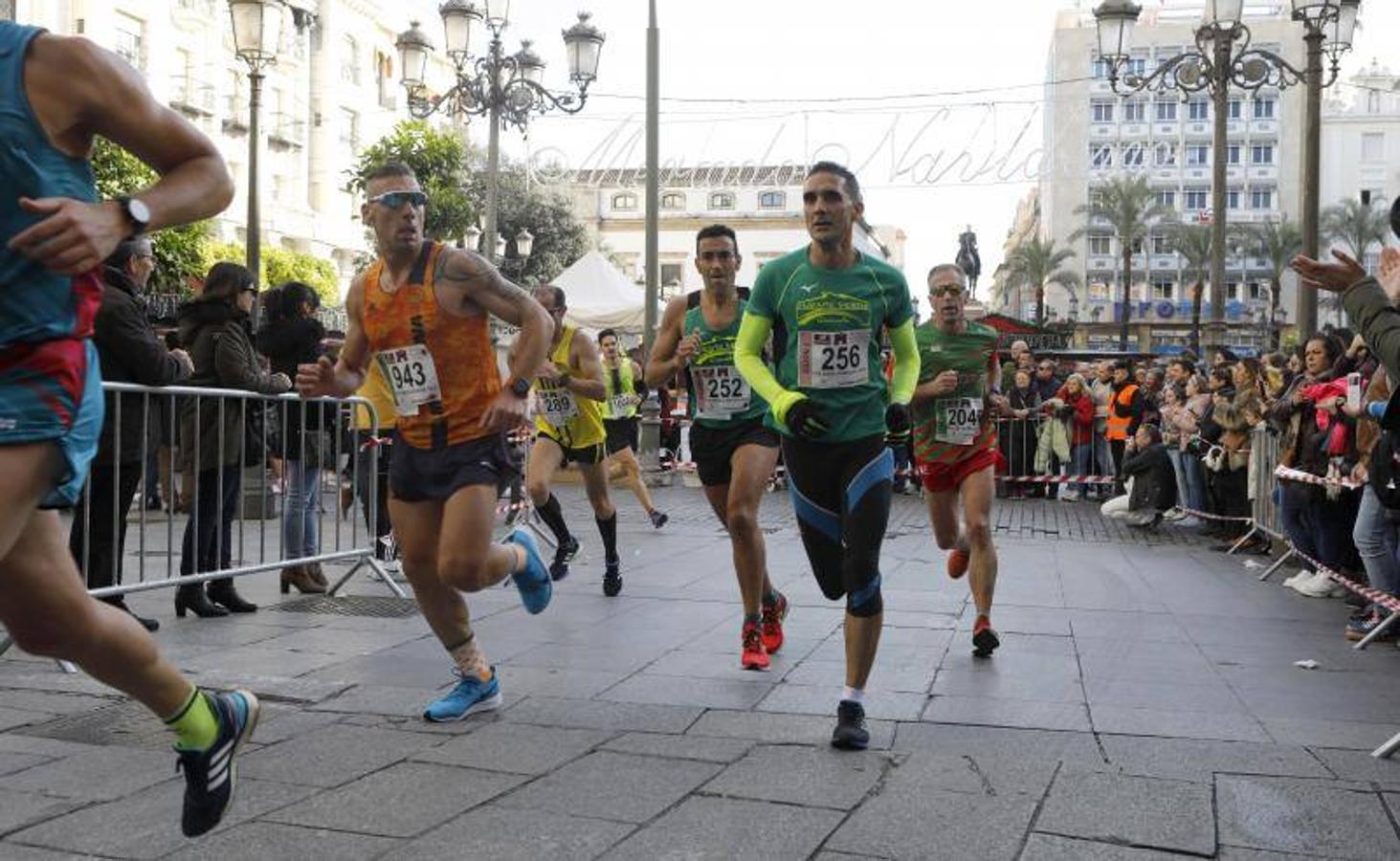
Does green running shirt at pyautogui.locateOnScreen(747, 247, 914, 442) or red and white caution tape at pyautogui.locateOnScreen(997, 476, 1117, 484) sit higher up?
green running shirt at pyautogui.locateOnScreen(747, 247, 914, 442)

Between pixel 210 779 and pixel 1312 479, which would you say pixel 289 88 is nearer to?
pixel 1312 479

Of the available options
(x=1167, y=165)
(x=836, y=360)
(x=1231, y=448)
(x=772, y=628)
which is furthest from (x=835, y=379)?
(x=1167, y=165)

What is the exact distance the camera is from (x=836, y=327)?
203 inches

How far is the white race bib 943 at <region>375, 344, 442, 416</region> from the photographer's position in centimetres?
495

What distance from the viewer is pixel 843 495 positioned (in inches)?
196

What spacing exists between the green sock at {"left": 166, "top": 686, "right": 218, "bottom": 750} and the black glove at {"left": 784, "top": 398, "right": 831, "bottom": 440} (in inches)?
92.4

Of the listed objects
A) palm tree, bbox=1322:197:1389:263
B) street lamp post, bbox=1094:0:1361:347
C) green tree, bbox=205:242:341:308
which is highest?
palm tree, bbox=1322:197:1389:263

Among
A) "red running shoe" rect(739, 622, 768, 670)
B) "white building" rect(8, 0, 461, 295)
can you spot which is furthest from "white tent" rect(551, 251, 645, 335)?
"white building" rect(8, 0, 461, 295)

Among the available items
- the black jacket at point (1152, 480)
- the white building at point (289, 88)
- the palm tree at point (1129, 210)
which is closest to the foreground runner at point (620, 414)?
the black jacket at point (1152, 480)

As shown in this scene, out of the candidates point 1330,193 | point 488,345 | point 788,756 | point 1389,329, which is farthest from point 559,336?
point 1330,193

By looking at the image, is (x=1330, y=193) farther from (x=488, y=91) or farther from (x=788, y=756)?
(x=788, y=756)

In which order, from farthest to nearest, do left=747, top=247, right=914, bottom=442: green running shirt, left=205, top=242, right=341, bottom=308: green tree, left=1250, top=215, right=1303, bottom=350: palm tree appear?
left=1250, top=215, right=1303, bottom=350: palm tree < left=205, top=242, right=341, bottom=308: green tree < left=747, top=247, right=914, bottom=442: green running shirt

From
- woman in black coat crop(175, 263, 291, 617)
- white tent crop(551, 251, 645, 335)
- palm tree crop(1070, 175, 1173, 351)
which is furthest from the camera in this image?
palm tree crop(1070, 175, 1173, 351)

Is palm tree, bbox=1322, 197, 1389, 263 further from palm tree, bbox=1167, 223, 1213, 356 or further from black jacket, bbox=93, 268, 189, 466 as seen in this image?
black jacket, bbox=93, 268, 189, 466
